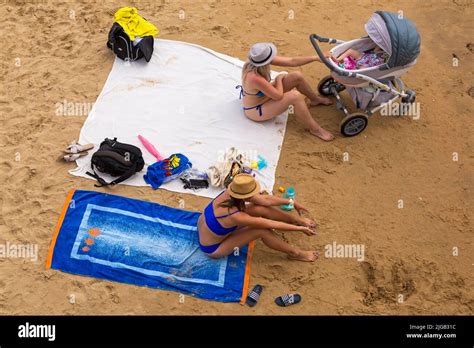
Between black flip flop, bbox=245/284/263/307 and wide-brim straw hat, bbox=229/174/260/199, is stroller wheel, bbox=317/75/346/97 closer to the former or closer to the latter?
wide-brim straw hat, bbox=229/174/260/199

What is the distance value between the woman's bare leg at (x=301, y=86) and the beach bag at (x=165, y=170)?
1675 mm

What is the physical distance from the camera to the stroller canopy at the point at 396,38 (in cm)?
639

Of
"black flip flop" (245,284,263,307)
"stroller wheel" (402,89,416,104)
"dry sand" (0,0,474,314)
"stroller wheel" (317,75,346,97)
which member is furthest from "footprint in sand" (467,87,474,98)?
"black flip flop" (245,284,263,307)

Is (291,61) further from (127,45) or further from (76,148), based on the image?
(76,148)

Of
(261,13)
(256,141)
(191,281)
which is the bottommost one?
(191,281)

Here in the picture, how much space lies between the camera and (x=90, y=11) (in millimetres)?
8648

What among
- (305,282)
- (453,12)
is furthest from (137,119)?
(453,12)

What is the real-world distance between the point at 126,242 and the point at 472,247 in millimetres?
3888

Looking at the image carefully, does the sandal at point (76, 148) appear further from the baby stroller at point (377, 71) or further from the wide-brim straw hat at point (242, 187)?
the baby stroller at point (377, 71)

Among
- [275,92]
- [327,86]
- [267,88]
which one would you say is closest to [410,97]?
[327,86]

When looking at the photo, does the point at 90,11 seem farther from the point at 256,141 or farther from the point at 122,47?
the point at 256,141

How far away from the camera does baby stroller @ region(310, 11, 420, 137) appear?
6434mm

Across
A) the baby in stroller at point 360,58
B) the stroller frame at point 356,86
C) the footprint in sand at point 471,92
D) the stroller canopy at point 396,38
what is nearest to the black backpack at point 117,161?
the stroller frame at point 356,86

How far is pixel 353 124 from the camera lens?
6.96 metres
